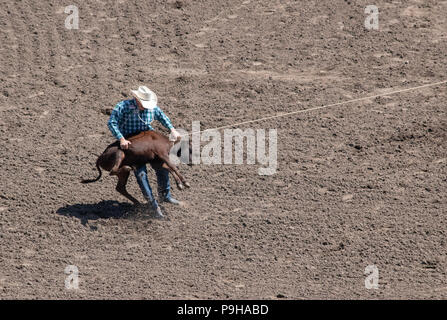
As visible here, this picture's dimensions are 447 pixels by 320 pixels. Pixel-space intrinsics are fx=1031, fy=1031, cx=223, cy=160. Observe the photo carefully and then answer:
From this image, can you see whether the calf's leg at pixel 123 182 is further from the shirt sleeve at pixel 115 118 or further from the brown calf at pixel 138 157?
the shirt sleeve at pixel 115 118

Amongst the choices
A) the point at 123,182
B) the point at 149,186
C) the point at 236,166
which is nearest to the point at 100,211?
the point at 123,182

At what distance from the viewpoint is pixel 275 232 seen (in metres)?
13.2

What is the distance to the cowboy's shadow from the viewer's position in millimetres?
13369

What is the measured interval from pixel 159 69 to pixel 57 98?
6.02 feet

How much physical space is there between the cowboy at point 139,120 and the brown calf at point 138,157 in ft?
0.33

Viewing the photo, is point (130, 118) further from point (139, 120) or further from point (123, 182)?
point (123, 182)

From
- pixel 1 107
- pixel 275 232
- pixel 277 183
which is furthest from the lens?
pixel 1 107

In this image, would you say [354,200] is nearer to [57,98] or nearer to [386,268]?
[386,268]

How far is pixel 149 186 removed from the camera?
44.0 feet

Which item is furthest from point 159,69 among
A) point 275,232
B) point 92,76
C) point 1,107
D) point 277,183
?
point 275,232

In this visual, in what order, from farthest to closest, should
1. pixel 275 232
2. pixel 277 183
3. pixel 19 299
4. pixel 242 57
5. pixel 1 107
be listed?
pixel 242 57 < pixel 1 107 < pixel 277 183 < pixel 275 232 < pixel 19 299

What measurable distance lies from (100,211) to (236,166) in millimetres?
2200

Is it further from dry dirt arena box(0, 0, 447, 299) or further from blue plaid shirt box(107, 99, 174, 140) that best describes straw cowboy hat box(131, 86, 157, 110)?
dry dirt arena box(0, 0, 447, 299)
